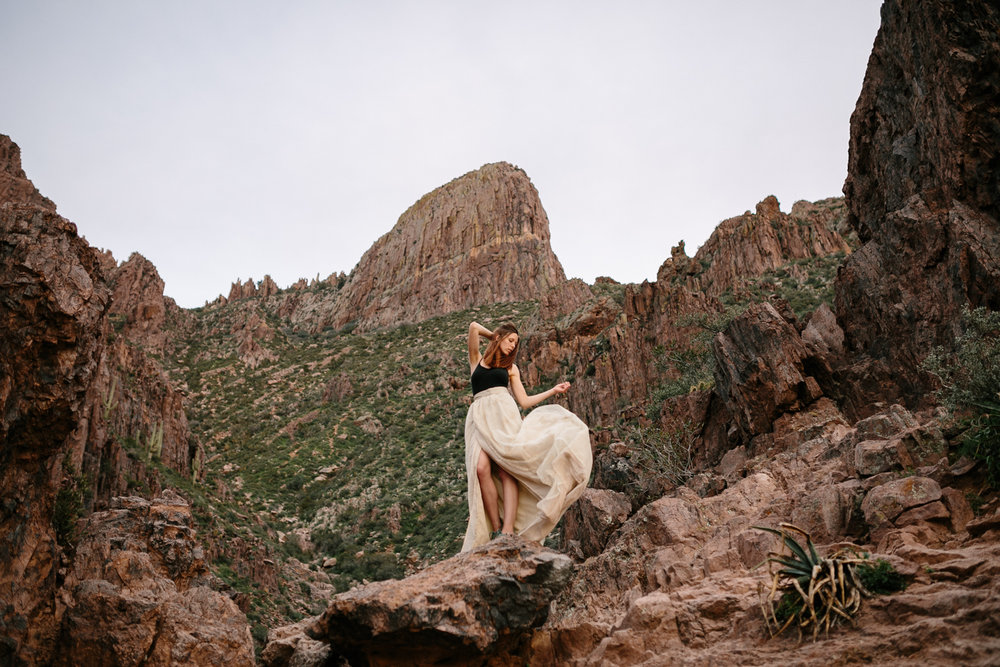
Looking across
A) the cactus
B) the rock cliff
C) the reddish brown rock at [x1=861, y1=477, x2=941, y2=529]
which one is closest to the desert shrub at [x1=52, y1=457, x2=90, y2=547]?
the reddish brown rock at [x1=861, y1=477, x2=941, y2=529]

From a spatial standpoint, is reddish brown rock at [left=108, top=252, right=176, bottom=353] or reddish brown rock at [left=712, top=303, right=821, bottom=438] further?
reddish brown rock at [left=108, top=252, right=176, bottom=353]

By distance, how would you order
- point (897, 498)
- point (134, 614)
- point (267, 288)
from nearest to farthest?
point (897, 498)
point (134, 614)
point (267, 288)

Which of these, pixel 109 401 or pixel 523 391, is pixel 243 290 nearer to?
→ pixel 109 401

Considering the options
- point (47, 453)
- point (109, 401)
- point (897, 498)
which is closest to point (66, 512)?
point (47, 453)

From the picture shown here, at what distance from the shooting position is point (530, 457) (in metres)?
5.85

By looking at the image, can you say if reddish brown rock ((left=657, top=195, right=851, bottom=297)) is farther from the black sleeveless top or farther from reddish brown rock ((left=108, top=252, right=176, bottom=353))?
reddish brown rock ((left=108, top=252, right=176, bottom=353))

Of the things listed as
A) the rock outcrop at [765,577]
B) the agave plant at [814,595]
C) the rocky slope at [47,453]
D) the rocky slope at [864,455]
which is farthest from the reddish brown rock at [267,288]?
the agave plant at [814,595]

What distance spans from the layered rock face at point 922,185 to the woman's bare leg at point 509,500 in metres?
10.7

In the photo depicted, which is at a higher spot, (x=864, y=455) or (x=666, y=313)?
(x=666, y=313)

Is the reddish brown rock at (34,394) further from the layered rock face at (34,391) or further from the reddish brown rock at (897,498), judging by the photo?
the reddish brown rock at (897,498)

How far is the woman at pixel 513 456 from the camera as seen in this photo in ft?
18.8

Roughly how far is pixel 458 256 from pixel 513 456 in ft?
285

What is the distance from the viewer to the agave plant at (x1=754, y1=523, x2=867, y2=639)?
13.8 feet

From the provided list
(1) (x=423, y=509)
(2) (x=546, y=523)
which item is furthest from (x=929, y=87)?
(1) (x=423, y=509)
